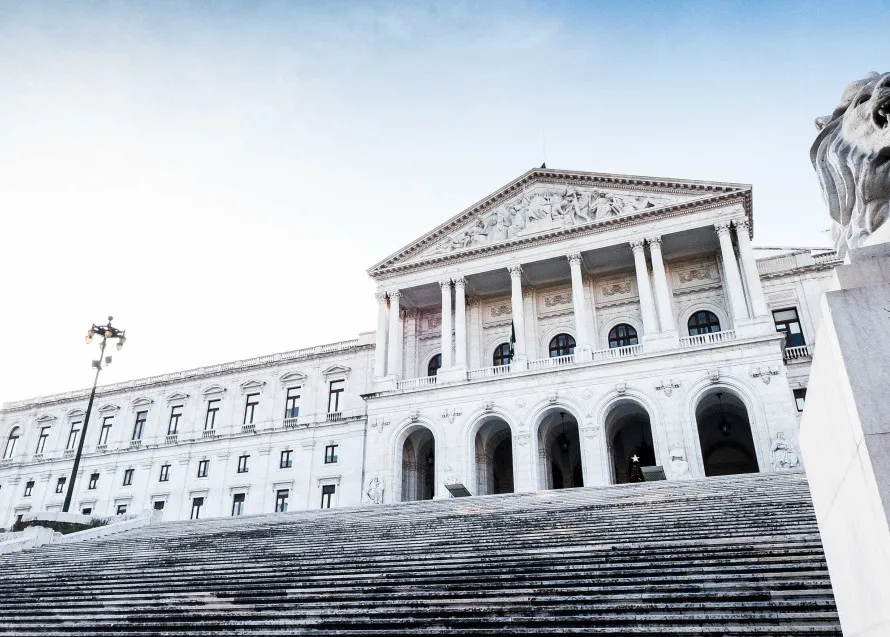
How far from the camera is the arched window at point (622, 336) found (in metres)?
34.5

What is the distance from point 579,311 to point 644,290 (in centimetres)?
314

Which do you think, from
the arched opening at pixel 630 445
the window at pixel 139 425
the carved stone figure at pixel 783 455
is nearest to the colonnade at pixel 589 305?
the arched opening at pixel 630 445

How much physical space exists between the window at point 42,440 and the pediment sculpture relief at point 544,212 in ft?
113

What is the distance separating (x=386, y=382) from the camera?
3462 cm

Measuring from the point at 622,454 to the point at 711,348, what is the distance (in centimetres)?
833

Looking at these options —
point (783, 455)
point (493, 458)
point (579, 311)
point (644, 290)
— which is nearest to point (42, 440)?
point (493, 458)

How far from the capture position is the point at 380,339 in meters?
36.6

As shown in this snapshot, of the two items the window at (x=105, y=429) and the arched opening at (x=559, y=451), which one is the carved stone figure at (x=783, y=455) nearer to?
the arched opening at (x=559, y=451)

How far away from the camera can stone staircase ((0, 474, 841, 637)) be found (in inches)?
259

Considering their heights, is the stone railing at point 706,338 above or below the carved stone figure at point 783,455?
above

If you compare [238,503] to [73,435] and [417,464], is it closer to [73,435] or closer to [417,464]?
[417,464]

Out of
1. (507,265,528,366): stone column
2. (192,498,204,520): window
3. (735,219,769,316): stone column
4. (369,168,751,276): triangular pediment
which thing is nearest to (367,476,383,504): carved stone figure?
(507,265,528,366): stone column

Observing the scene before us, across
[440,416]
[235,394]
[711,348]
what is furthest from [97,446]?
[711,348]

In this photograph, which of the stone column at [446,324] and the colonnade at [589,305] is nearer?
the colonnade at [589,305]
